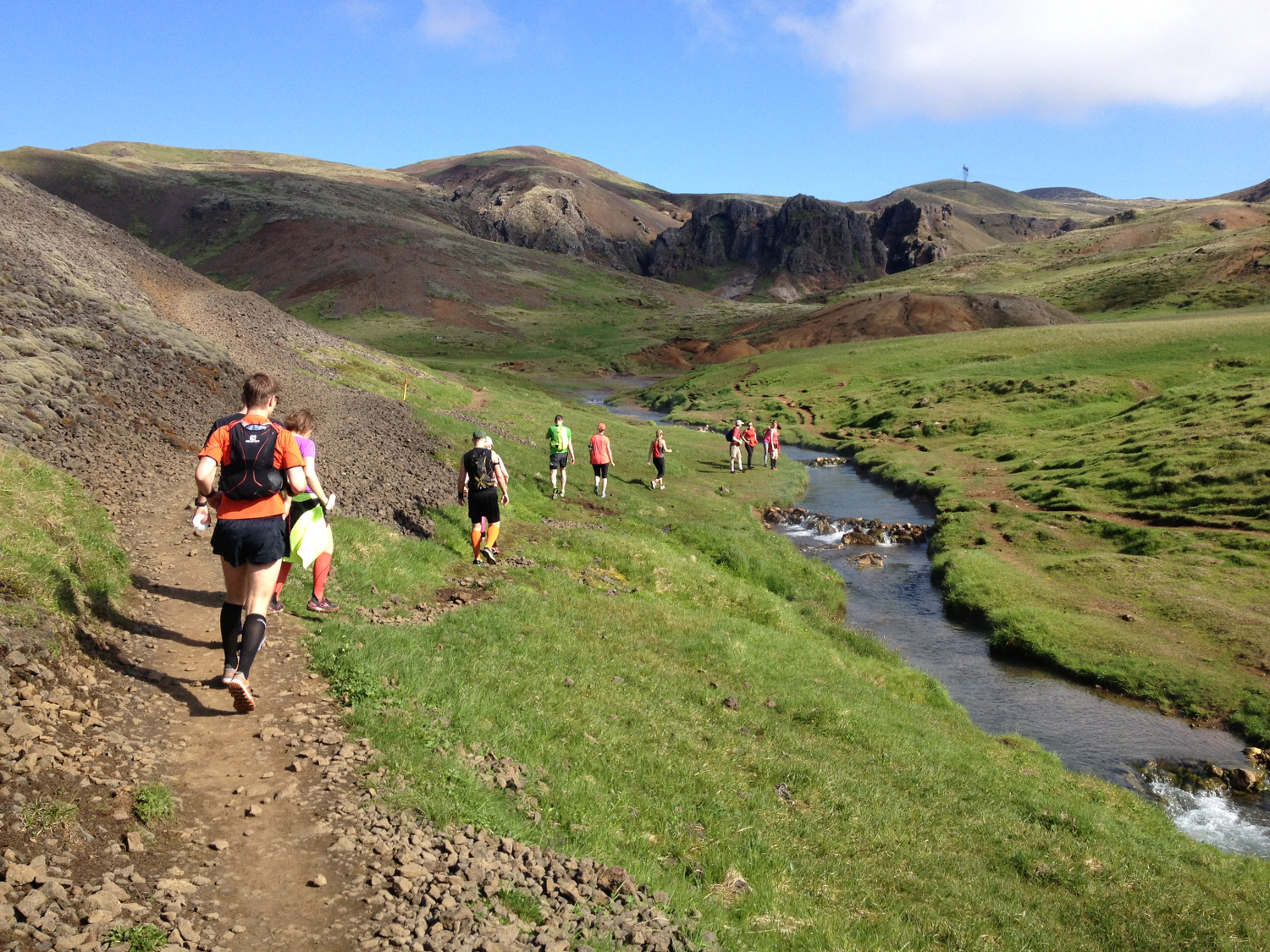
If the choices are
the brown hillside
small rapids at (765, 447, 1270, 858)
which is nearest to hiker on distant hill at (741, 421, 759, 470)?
small rapids at (765, 447, 1270, 858)

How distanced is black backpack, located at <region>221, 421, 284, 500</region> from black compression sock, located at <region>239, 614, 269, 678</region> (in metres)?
1.43

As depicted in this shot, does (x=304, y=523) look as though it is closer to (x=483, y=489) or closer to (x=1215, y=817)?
(x=483, y=489)

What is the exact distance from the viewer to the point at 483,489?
18.7 m

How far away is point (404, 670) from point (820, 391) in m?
81.4

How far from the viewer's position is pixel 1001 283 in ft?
619

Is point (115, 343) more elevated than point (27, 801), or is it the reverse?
point (115, 343)

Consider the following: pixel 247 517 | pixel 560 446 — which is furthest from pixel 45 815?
pixel 560 446

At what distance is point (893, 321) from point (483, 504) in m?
112

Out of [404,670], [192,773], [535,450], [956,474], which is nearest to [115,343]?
[535,450]

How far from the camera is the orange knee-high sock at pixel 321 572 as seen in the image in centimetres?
1294

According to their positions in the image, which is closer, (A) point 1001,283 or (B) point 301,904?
(B) point 301,904

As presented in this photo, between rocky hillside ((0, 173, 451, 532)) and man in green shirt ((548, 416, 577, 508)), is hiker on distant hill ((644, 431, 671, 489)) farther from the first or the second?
rocky hillside ((0, 173, 451, 532))

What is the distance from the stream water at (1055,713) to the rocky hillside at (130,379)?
16363mm

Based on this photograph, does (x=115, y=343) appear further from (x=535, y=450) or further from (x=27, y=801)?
(x=27, y=801)
